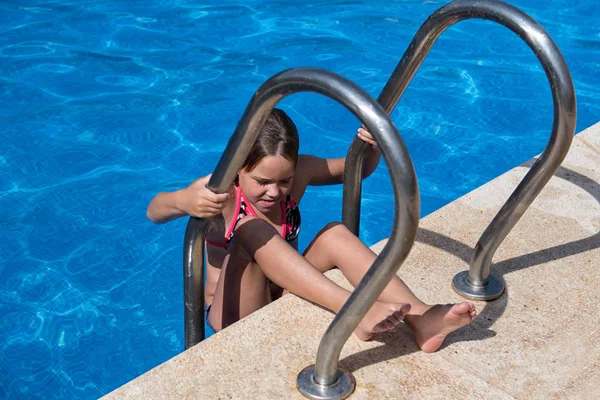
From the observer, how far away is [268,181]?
9.62 feet

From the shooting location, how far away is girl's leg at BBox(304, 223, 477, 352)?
2.28 metres

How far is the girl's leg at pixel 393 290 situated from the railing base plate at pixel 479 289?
0.22 m

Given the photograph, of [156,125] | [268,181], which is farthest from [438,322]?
[156,125]

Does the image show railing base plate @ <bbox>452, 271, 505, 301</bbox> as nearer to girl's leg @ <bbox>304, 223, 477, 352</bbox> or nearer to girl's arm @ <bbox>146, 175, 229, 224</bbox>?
girl's leg @ <bbox>304, 223, 477, 352</bbox>

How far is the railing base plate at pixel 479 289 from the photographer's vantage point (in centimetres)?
261

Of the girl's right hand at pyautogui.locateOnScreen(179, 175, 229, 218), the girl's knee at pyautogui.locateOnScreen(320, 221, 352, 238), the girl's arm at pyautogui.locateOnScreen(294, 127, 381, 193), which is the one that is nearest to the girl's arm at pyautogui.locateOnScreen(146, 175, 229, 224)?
the girl's right hand at pyautogui.locateOnScreen(179, 175, 229, 218)

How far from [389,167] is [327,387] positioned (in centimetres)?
76

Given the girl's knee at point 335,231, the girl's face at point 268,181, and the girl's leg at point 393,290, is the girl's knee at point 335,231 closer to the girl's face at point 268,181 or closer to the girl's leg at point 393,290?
the girl's leg at point 393,290

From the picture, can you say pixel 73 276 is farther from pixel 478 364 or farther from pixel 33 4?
pixel 33 4

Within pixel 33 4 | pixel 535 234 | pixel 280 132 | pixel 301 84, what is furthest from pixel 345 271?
pixel 33 4

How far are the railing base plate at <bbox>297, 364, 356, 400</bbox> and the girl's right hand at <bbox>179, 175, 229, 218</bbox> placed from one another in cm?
55

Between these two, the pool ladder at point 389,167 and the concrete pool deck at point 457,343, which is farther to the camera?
the concrete pool deck at point 457,343

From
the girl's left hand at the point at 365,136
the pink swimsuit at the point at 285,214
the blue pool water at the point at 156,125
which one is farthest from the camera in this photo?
the blue pool water at the point at 156,125

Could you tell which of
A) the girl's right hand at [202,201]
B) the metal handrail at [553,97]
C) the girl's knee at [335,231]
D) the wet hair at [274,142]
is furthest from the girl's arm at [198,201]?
the metal handrail at [553,97]
